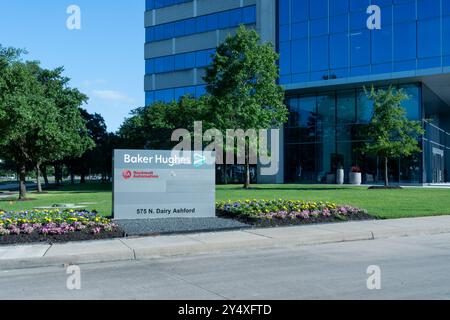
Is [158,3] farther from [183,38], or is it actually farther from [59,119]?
[59,119]

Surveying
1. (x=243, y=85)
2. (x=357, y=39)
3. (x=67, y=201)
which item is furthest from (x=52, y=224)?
(x=357, y=39)

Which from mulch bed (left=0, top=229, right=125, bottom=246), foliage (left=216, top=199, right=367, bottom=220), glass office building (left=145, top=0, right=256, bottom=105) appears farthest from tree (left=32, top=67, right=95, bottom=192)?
glass office building (left=145, top=0, right=256, bottom=105)

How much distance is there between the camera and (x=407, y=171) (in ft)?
126

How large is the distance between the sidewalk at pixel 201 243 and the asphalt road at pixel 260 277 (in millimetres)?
374

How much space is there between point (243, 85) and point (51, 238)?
2353 centimetres

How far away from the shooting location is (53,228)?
36.6ft

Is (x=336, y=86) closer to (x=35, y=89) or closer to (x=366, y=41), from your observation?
(x=366, y=41)

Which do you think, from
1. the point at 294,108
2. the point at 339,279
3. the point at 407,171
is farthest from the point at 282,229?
the point at 294,108

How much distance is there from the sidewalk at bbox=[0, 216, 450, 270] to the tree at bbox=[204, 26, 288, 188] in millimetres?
19092

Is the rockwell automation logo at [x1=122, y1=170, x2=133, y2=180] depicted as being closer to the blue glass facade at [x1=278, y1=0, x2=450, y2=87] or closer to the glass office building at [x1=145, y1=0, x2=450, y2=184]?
the glass office building at [x1=145, y1=0, x2=450, y2=184]

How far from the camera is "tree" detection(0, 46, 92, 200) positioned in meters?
22.2


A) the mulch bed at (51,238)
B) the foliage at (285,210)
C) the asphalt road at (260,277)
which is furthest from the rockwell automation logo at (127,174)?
the asphalt road at (260,277)
